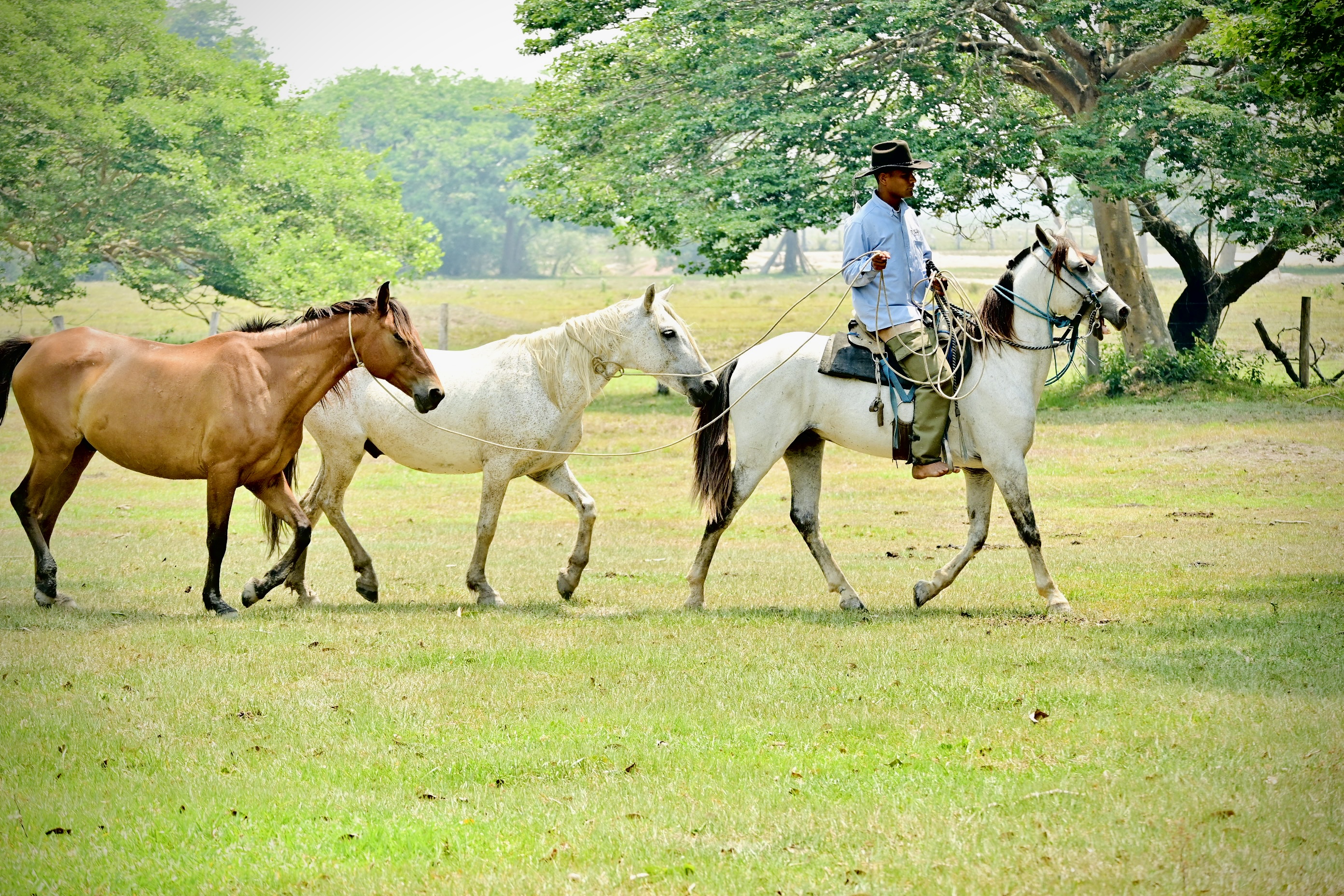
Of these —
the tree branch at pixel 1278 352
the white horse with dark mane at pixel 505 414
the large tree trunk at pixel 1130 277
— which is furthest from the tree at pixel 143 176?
the white horse with dark mane at pixel 505 414

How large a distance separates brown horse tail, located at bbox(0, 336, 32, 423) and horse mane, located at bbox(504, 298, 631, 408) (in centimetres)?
367

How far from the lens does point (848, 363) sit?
914 cm

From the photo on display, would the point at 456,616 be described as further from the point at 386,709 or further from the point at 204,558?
the point at 204,558

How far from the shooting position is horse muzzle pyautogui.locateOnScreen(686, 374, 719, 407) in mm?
9227

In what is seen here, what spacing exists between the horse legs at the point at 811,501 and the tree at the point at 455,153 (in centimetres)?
6724

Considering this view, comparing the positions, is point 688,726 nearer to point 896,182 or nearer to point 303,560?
point 896,182

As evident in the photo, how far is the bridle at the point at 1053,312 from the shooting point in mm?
8836

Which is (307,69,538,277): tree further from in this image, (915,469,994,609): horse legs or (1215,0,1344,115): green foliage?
(915,469,994,609): horse legs

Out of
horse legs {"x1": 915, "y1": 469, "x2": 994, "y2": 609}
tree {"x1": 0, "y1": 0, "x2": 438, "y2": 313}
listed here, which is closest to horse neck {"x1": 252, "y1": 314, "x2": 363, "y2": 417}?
horse legs {"x1": 915, "y1": 469, "x2": 994, "y2": 609}

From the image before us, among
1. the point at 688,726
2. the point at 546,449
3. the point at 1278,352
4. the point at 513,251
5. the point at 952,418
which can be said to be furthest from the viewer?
the point at 513,251

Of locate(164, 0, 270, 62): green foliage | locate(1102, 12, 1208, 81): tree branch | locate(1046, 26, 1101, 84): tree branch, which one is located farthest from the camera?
locate(164, 0, 270, 62): green foliage

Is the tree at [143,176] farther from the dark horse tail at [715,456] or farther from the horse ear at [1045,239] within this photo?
the horse ear at [1045,239]

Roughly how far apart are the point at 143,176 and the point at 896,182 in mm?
27635

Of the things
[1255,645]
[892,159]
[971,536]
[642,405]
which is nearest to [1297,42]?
[892,159]
